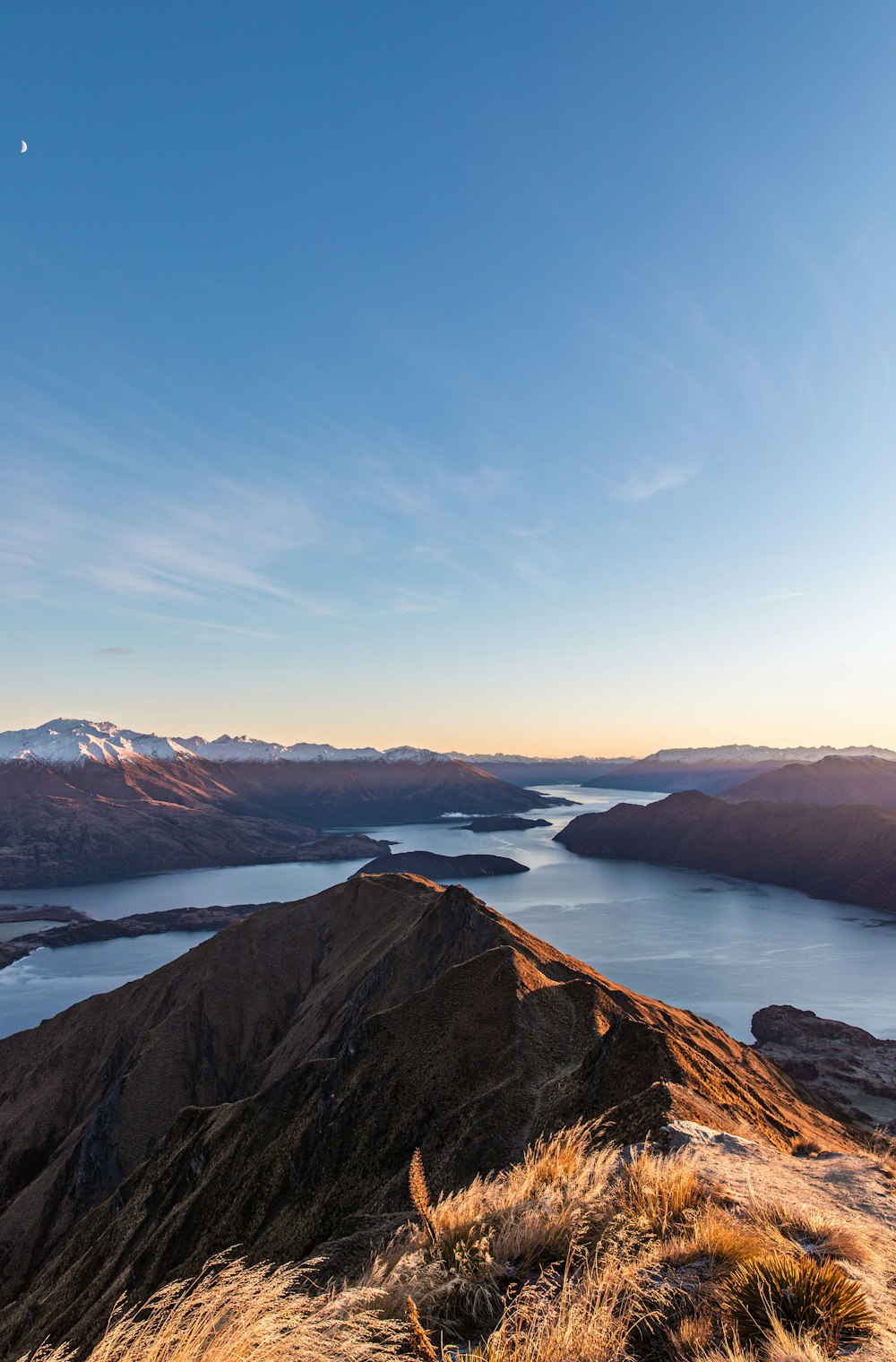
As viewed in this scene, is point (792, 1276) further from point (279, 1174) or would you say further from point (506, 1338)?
point (279, 1174)

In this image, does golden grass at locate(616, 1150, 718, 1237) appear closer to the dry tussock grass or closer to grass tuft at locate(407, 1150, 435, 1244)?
the dry tussock grass

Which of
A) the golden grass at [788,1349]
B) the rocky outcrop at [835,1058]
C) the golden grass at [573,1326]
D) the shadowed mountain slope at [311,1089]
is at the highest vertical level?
the golden grass at [788,1349]

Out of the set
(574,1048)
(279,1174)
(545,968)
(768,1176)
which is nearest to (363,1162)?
→ (279,1174)

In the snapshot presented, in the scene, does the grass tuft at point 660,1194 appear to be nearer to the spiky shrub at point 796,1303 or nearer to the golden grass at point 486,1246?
the golden grass at point 486,1246

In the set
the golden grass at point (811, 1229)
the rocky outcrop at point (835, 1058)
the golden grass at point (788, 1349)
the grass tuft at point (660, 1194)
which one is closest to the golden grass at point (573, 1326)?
the golden grass at point (788, 1349)

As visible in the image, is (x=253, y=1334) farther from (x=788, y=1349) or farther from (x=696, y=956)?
(x=696, y=956)
